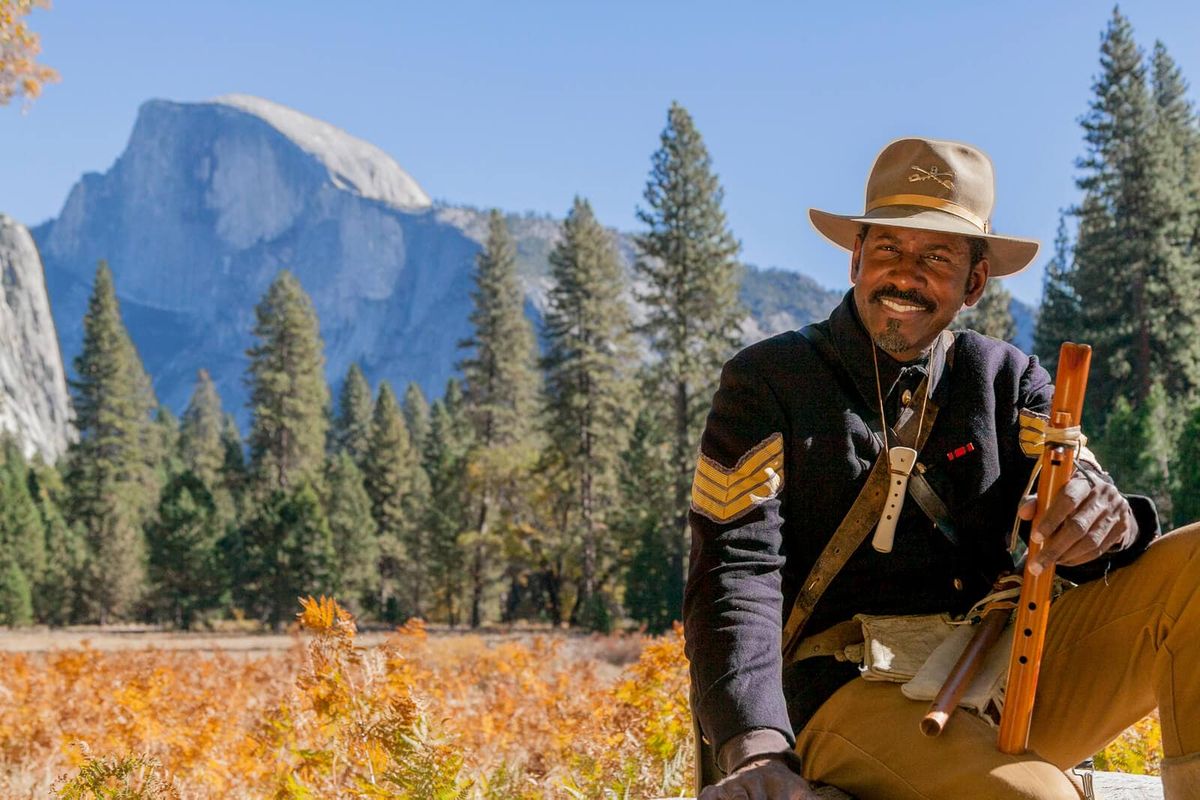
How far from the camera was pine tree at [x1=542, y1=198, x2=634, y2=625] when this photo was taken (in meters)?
35.8

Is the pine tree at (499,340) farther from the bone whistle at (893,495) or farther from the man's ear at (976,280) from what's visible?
the bone whistle at (893,495)

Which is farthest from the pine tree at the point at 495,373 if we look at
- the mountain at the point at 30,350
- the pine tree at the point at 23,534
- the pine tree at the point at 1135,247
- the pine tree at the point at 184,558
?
the mountain at the point at 30,350

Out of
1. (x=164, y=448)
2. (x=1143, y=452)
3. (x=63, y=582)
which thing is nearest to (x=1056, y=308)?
(x=1143, y=452)

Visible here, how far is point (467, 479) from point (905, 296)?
133 feet

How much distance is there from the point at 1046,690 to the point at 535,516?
38305mm

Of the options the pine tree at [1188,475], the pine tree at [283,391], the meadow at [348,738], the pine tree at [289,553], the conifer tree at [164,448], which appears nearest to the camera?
the meadow at [348,738]

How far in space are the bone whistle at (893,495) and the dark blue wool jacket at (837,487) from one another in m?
0.05

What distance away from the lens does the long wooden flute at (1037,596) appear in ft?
6.98

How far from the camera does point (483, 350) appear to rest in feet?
148

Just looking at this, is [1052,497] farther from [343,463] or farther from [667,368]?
[343,463]

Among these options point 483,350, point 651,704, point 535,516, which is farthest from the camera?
point 483,350

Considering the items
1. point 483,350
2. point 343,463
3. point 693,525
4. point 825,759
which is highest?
point 483,350

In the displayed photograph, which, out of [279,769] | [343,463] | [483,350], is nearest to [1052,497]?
[279,769]

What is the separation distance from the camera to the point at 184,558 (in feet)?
144
